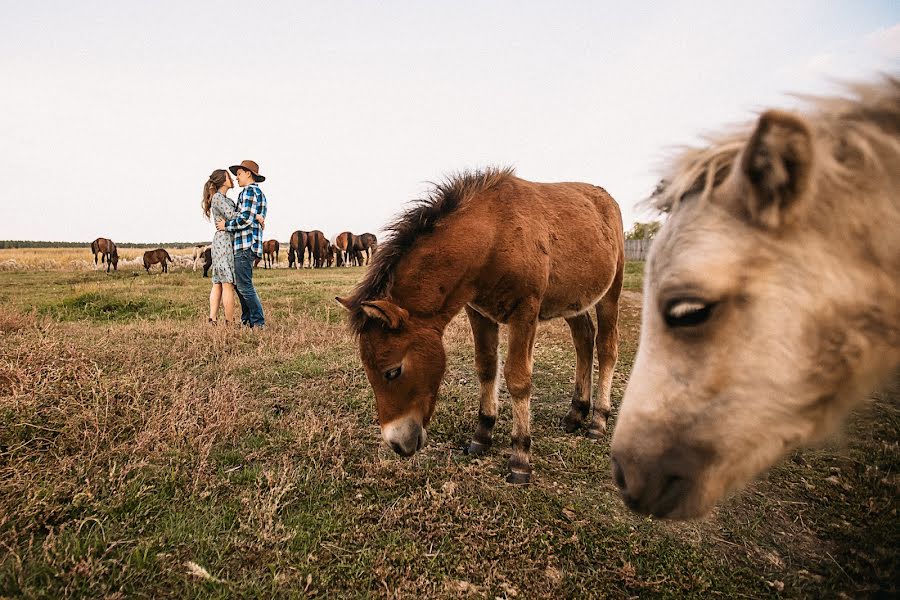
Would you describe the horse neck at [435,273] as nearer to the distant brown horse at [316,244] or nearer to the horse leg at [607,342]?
the horse leg at [607,342]

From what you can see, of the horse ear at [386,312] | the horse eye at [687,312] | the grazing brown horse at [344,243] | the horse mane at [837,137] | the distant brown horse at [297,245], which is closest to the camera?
the horse mane at [837,137]

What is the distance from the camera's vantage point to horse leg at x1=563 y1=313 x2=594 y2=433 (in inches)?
166

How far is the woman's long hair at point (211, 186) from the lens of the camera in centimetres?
696

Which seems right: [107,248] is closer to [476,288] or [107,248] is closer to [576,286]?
[476,288]

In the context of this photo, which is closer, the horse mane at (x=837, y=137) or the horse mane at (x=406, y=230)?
the horse mane at (x=837, y=137)

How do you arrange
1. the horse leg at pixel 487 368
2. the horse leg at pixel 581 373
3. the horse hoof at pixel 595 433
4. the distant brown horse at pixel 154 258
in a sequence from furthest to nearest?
the distant brown horse at pixel 154 258, the horse leg at pixel 581 373, the horse hoof at pixel 595 433, the horse leg at pixel 487 368

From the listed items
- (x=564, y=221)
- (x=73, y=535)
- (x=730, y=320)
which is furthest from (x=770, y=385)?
(x=73, y=535)

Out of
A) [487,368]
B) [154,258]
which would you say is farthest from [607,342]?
[154,258]

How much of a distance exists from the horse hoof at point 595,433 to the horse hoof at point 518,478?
1174 mm

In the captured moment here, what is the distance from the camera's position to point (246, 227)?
273 inches

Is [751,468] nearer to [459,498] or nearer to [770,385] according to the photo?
[770,385]

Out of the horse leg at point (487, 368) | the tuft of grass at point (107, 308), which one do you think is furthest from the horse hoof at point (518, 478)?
the tuft of grass at point (107, 308)

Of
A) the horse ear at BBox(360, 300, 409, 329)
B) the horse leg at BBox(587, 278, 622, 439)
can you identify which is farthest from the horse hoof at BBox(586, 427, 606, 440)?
the horse ear at BBox(360, 300, 409, 329)

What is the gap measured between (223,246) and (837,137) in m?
7.67
